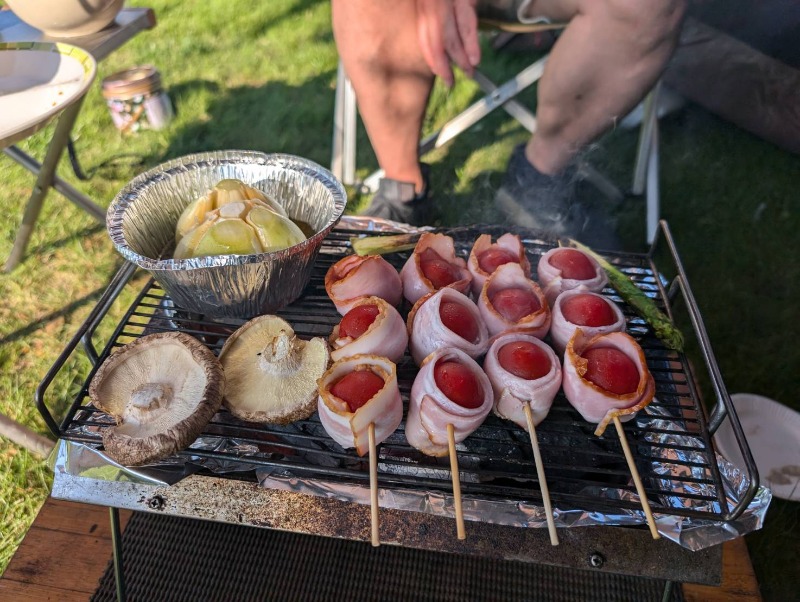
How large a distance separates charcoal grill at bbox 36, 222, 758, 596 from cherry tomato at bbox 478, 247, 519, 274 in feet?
1.60

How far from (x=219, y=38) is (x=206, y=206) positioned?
15.1 feet

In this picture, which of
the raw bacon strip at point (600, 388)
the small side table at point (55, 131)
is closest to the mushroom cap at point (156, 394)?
the raw bacon strip at point (600, 388)

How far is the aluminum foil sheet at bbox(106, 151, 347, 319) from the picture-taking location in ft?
6.32

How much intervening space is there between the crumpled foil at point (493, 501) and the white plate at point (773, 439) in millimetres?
704

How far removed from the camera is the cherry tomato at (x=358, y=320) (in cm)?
185

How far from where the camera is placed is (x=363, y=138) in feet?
15.5

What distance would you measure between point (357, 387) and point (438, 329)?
12.9 inches

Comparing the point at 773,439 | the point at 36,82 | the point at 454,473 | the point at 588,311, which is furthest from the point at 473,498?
the point at 36,82

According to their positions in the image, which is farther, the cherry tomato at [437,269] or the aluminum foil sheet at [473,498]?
the cherry tomato at [437,269]

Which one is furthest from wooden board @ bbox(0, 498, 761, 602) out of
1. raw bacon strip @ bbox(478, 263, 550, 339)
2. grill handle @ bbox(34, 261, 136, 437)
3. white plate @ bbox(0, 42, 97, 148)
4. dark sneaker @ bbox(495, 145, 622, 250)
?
dark sneaker @ bbox(495, 145, 622, 250)

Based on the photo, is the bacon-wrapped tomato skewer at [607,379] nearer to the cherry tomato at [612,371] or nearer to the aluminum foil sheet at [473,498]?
the cherry tomato at [612,371]

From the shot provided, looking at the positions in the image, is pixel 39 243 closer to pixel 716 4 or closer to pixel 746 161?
pixel 716 4

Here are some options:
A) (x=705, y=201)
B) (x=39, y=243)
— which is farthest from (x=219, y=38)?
(x=705, y=201)

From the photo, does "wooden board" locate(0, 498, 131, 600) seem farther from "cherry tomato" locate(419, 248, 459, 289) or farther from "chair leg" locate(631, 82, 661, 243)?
"chair leg" locate(631, 82, 661, 243)
